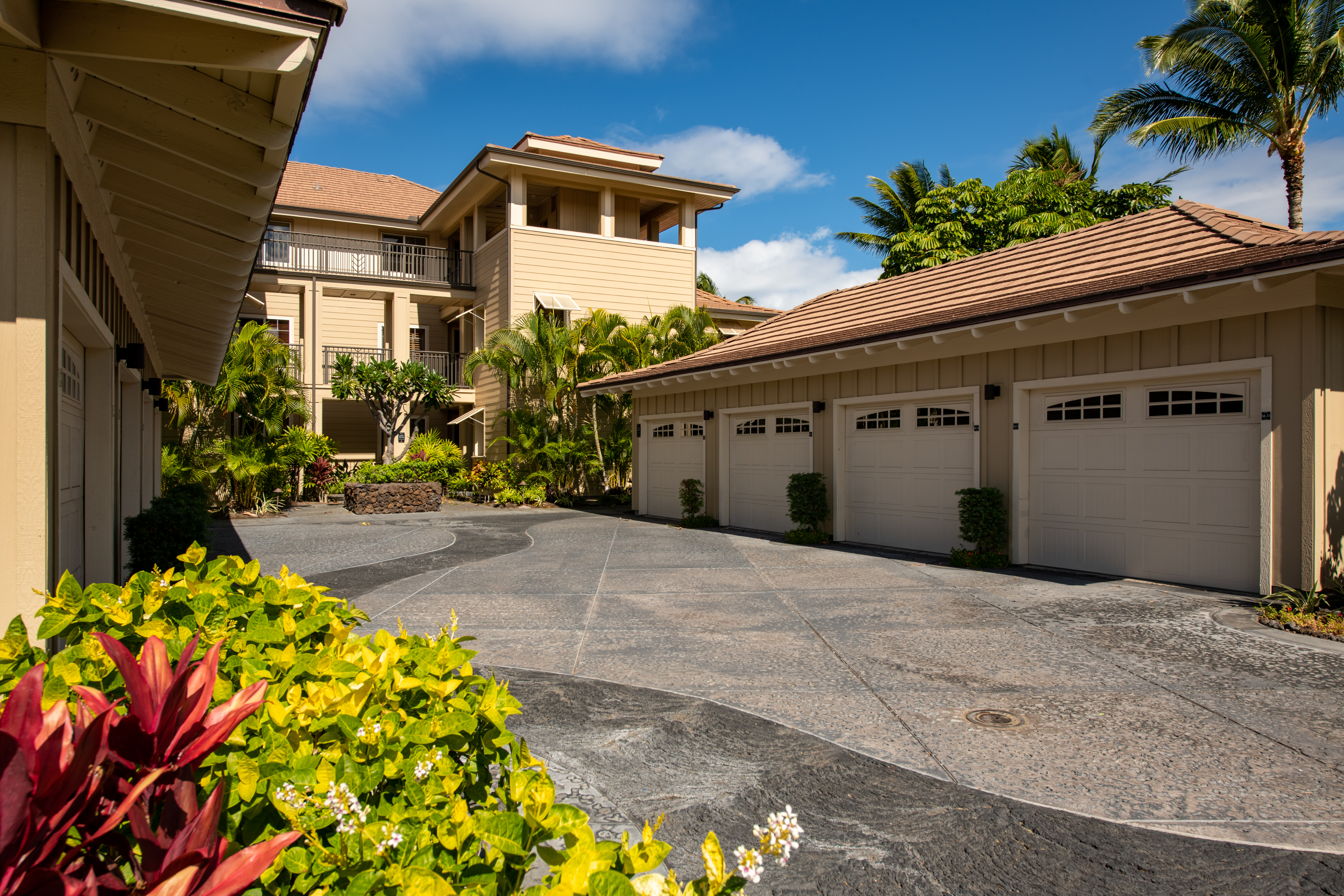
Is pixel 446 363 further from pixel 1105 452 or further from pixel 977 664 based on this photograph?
pixel 977 664

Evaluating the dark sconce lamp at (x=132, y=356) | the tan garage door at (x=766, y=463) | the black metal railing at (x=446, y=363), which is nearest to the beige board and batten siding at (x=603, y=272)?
the black metal railing at (x=446, y=363)

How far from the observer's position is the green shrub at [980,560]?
10.5 metres

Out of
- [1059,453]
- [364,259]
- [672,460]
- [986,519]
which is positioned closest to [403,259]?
[364,259]

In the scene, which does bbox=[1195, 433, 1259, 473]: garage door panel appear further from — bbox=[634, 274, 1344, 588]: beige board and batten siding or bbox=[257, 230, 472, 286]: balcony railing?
bbox=[257, 230, 472, 286]: balcony railing

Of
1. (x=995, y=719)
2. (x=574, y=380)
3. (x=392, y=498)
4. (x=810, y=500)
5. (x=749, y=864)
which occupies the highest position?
(x=574, y=380)

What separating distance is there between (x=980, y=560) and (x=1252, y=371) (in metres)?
3.67

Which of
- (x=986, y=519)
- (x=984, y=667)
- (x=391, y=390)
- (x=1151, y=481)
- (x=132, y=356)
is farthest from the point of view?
(x=391, y=390)

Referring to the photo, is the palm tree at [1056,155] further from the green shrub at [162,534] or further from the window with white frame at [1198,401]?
the green shrub at [162,534]

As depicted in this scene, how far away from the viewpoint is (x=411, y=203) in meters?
28.7

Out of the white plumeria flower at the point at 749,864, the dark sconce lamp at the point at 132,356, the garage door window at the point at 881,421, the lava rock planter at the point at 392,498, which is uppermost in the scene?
the dark sconce lamp at the point at 132,356

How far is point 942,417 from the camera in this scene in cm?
1177

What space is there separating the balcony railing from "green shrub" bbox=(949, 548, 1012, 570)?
18.5m

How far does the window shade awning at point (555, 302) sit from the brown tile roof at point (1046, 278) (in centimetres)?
575

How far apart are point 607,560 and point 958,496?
4924 millimetres
